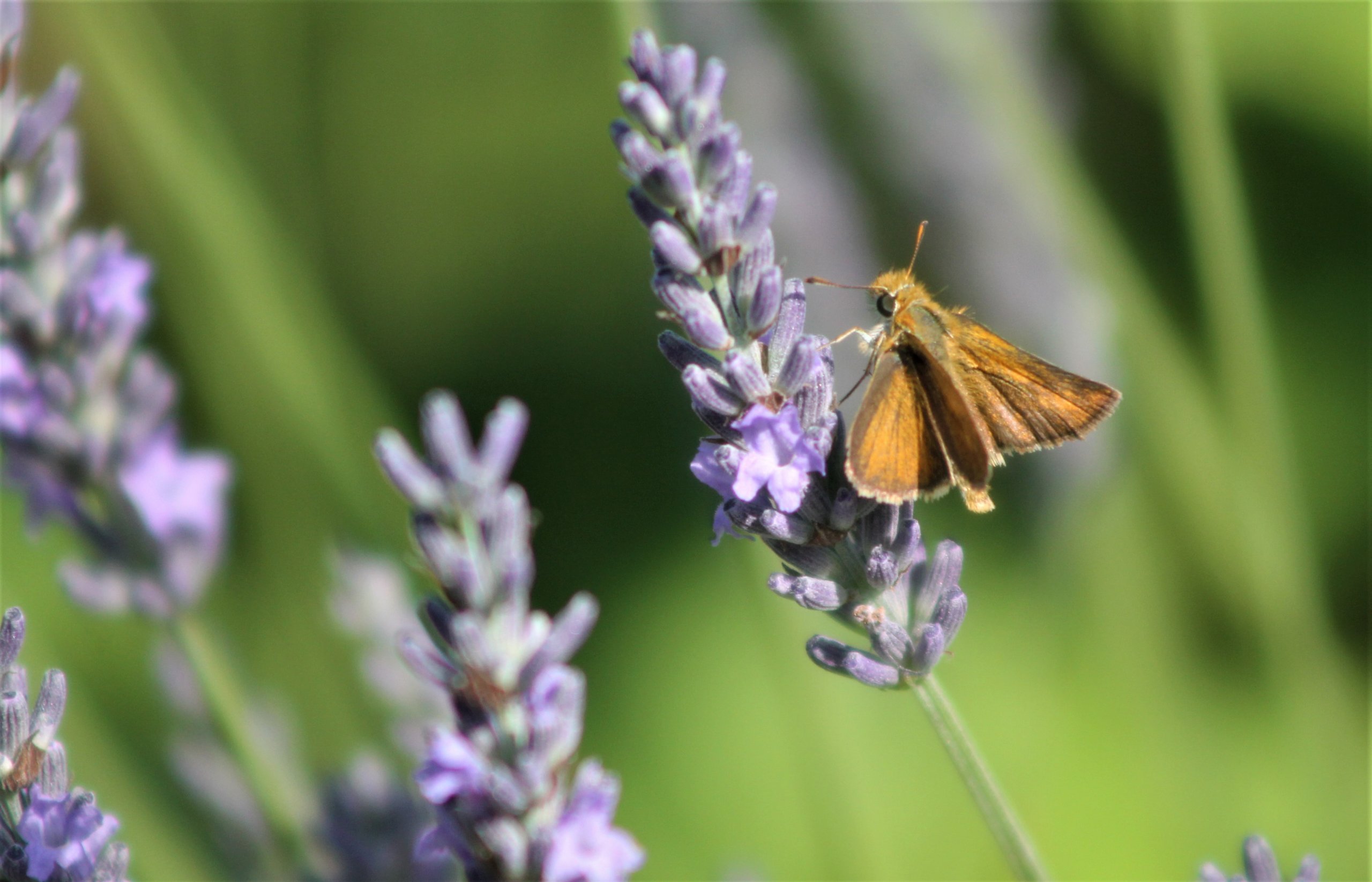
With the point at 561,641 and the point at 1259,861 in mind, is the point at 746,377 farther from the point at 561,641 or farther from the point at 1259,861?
the point at 1259,861

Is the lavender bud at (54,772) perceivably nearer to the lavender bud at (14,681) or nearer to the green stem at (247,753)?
the lavender bud at (14,681)

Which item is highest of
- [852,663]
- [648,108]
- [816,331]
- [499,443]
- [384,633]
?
[816,331]

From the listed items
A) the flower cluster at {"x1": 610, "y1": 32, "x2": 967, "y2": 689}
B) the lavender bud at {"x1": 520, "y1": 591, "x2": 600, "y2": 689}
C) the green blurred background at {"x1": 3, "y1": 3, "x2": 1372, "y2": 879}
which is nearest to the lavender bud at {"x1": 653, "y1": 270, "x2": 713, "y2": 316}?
the flower cluster at {"x1": 610, "y1": 32, "x2": 967, "y2": 689}

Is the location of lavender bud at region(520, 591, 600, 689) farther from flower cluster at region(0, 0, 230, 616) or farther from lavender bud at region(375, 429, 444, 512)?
flower cluster at region(0, 0, 230, 616)

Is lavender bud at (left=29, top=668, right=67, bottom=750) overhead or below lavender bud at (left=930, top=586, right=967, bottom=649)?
overhead

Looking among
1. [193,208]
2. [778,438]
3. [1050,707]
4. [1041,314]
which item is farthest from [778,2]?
[778,438]

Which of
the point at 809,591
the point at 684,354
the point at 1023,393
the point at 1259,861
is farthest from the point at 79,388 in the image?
the point at 1259,861
